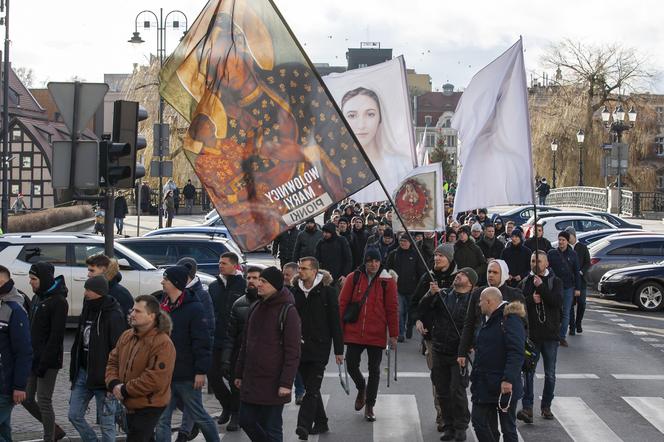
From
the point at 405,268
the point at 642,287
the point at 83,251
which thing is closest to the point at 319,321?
the point at 405,268

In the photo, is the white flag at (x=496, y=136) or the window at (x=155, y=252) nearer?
the white flag at (x=496, y=136)

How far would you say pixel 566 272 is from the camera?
1619cm

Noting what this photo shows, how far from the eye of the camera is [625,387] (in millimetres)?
13148

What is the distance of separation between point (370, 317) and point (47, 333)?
335cm

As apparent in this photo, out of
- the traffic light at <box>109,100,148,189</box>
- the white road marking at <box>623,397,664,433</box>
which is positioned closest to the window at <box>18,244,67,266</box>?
the traffic light at <box>109,100,148,189</box>

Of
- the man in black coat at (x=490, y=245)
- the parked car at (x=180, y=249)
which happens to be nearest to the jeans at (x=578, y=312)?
the man in black coat at (x=490, y=245)

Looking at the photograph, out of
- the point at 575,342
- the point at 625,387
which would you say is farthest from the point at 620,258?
the point at 625,387

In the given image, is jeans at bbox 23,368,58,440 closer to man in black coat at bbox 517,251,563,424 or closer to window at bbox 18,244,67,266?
man in black coat at bbox 517,251,563,424

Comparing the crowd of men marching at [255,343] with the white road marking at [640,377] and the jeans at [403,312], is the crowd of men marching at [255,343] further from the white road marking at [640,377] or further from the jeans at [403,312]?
the jeans at [403,312]

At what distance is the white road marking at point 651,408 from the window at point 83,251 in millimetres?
8500

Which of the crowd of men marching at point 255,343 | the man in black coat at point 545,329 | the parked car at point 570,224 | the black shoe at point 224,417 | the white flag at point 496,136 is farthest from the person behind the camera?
the parked car at point 570,224

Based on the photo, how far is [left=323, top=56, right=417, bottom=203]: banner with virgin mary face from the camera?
18.1 m

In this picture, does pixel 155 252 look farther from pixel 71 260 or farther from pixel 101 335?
pixel 101 335

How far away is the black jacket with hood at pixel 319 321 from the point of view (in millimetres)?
10164
